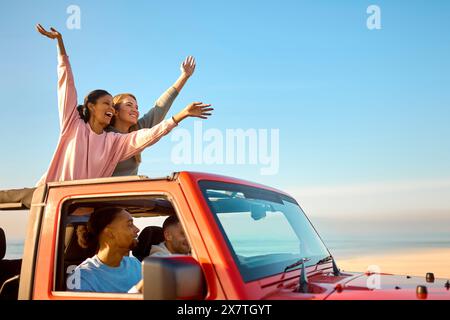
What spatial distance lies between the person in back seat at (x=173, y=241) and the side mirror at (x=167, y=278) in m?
1.89

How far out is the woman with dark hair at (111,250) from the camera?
11.3ft

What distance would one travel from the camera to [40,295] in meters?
3.04

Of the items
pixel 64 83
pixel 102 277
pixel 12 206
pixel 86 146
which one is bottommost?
pixel 102 277

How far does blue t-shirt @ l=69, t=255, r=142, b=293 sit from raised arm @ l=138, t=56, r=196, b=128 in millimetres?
1978

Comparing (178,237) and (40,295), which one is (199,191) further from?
(178,237)

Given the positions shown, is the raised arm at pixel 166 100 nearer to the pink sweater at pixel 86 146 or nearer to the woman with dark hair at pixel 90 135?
the woman with dark hair at pixel 90 135

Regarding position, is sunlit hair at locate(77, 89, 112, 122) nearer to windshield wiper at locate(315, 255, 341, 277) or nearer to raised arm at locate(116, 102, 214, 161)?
raised arm at locate(116, 102, 214, 161)

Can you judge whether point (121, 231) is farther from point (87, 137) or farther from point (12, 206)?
point (87, 137)

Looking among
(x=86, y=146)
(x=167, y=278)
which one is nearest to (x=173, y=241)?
(x=86, y=146)

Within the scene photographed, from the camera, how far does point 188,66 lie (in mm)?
5379

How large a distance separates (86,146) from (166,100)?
156 centimetres

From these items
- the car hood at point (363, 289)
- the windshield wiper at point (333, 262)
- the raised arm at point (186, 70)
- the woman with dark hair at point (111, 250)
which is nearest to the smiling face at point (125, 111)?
the raised arm at point (186, 70)

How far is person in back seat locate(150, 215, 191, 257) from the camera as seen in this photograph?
4324mm
